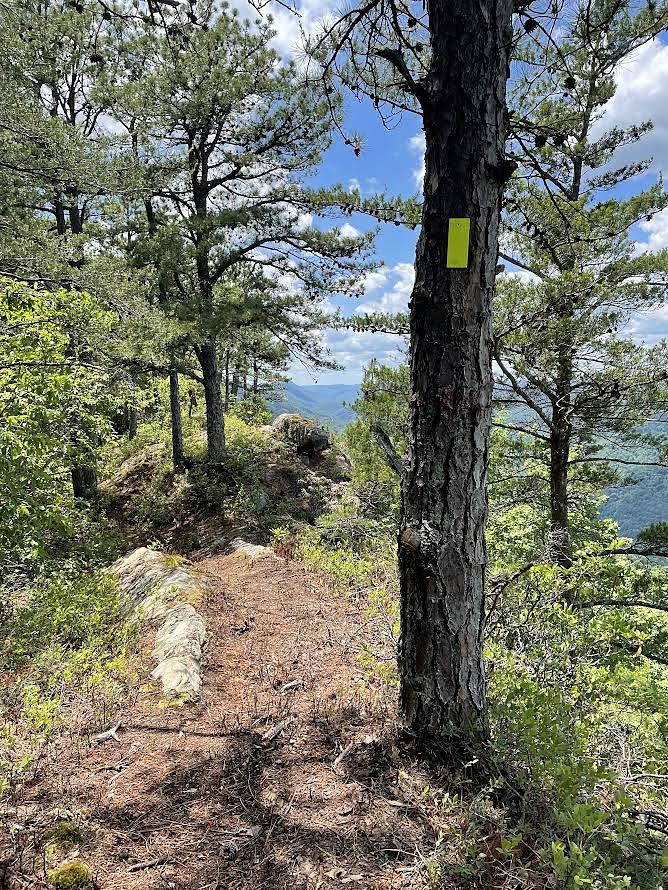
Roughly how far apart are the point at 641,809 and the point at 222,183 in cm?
1210

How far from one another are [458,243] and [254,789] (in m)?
3.04

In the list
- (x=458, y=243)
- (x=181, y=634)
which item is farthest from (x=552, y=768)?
(x=181, y=634)

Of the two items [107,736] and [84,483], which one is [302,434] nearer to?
[84,483]

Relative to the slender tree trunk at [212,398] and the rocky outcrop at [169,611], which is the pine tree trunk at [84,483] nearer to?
the slender tree trunk at [212,398]

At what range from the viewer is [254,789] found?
255cm

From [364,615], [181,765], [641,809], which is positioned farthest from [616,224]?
[181,765]

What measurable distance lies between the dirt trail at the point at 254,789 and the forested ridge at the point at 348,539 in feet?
0.06

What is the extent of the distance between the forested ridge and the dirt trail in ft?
0.06

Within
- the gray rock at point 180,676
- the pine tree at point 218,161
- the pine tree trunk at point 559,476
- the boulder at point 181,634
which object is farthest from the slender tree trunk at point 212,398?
the gray rock at point 180,676

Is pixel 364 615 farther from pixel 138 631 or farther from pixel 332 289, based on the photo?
pixel 332 289

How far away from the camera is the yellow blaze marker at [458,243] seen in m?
2.27

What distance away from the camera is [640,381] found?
20.9ft

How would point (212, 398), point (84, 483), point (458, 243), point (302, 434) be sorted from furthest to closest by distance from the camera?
point (302, 434), point (84, 483), point (212, 398), point (458, 243)

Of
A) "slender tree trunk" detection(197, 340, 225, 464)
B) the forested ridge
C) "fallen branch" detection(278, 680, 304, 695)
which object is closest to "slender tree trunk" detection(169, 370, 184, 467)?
"slender tree trunk" detection(197, 340, 225, 464)
